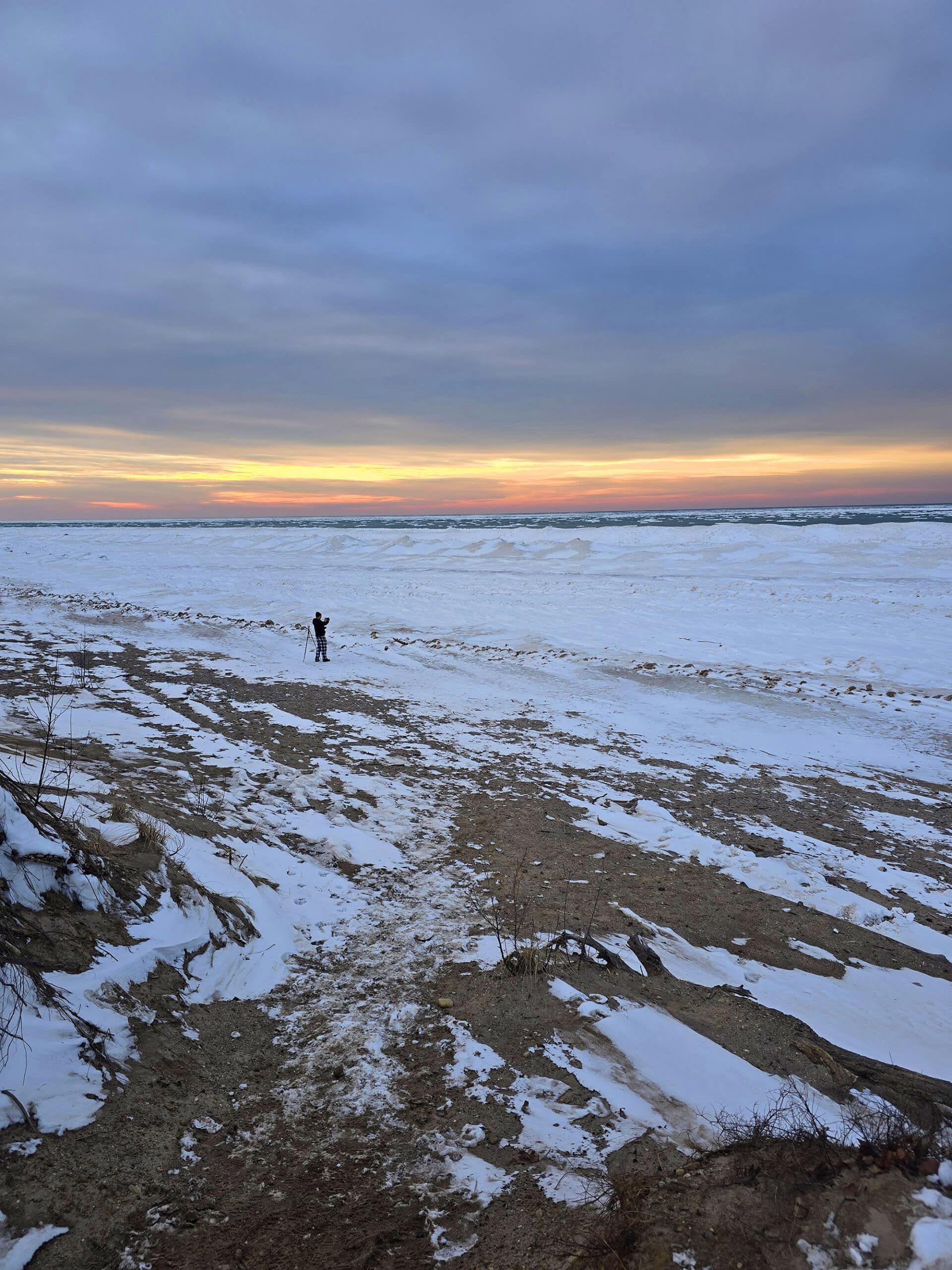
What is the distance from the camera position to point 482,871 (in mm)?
6297

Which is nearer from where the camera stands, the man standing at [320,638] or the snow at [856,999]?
the snow at [856,999]

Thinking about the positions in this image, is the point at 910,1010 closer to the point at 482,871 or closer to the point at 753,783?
the point at 482,871

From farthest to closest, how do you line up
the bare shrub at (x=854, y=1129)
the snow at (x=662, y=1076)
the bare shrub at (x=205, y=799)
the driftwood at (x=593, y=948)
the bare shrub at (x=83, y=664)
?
the bare shrub at (x=83, y=664)
the bare shrub at (x=205, y=799)
the driftwood at (x=593, y=948)
the snow at (x=662, y=1076)
the bare shrub at (x=854, y=1129)

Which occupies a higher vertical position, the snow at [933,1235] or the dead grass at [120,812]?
the dead grass at [120,812]

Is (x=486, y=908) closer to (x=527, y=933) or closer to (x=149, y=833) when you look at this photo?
(x=527, y=933)

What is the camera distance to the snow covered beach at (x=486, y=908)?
3.11 metres

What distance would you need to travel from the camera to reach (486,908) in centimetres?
562

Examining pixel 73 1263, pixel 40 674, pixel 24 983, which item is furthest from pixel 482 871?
pixel 40 674

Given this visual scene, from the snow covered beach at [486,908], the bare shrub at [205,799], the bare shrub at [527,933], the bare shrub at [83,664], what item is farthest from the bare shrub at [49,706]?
the bare shrub at [527,933]

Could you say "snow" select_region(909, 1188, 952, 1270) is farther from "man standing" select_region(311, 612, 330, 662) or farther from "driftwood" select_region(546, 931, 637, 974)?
"man standing" select_region(311, 612, 330, 662)

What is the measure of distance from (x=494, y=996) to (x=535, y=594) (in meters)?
24.9

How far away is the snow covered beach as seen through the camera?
10.2 ft

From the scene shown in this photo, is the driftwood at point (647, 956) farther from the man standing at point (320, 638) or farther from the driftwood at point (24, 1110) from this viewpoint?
the man standing at point (320, 638)

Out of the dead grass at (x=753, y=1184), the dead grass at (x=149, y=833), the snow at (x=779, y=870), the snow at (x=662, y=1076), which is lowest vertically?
the snow at (x=779, y=870)
